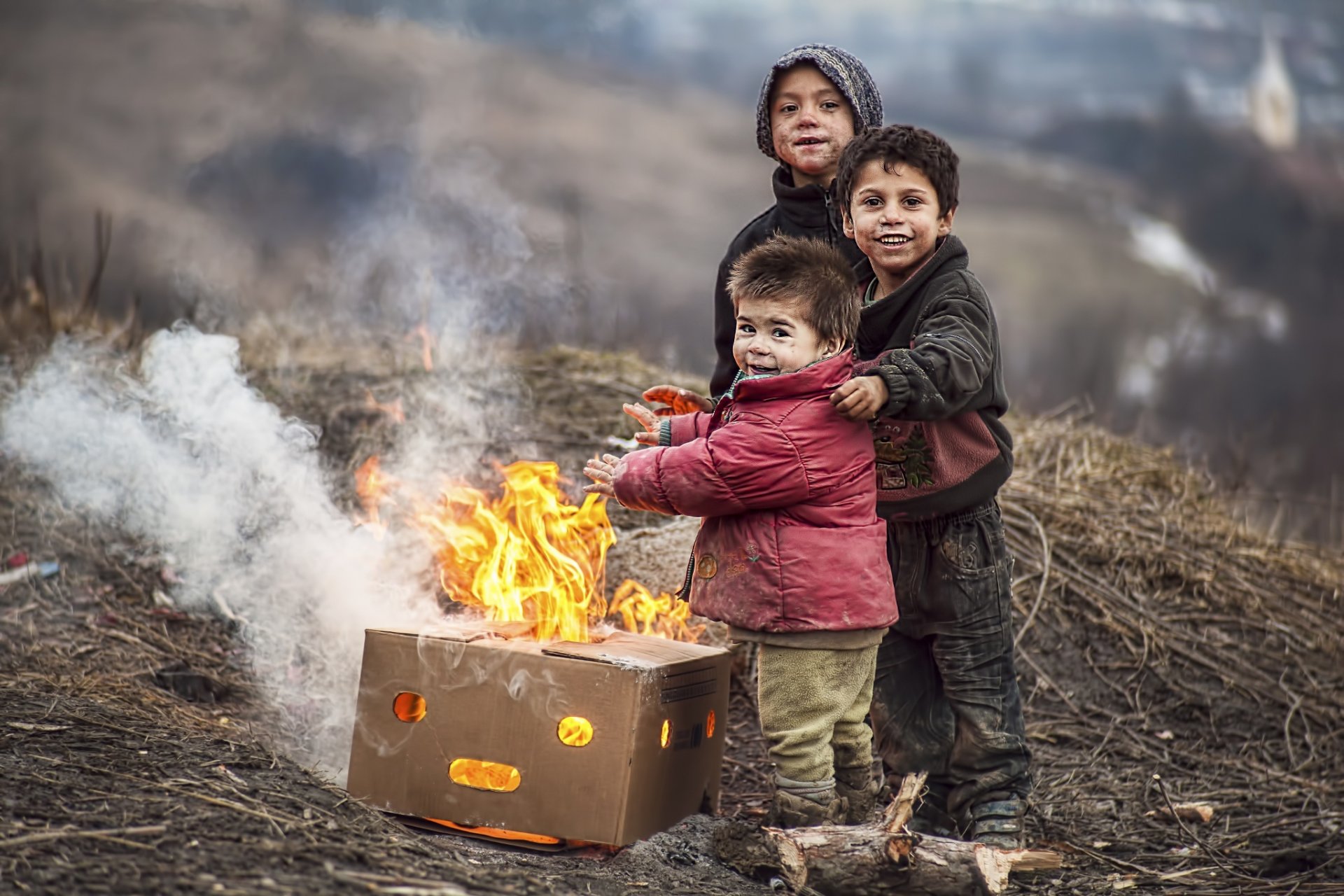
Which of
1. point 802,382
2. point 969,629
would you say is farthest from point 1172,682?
point 802,382

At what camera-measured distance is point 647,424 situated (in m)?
3.41

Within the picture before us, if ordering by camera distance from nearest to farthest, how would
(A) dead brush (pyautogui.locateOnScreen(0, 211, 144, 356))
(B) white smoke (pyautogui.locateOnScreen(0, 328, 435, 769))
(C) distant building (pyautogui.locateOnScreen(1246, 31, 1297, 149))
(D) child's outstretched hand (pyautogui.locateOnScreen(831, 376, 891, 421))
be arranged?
1. (D) child's outstretched hand (pyautogui.locateOnScreen(831, 376, 891, 421))
2. (B) white smoke (pyautogui.locateOnScreen(0, 328, 435, 769))
3. (A) dead brush (pyautogui.locateOnScreen(0, 211, 144, 356))
4. (C) distant building (pyautogui.locateOnScreen(1246, 31, 1297, 149))

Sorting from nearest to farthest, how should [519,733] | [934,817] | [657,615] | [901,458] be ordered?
1. [519,733]
2. [901,458]
3. [934,817]
4. [657,615]

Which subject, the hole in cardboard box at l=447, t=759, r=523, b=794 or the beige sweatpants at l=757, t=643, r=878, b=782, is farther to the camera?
the hole in cardboard box at l=447, t=759, r=523, b=794

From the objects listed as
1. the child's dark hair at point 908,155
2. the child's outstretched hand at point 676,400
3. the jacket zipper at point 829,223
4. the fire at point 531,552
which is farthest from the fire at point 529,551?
the child's dark hair at point 908,155

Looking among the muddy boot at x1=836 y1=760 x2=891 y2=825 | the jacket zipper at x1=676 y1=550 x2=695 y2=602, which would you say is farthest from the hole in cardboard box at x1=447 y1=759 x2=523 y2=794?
the muddy boot at x1=836 y1=760 x2=891 y2=825

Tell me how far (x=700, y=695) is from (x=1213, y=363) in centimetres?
1262

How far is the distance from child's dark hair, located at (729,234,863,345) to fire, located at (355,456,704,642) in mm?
856

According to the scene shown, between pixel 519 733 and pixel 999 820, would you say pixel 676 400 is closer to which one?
pixel 519 733

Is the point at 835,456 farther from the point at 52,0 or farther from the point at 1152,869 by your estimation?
the point at 52,0

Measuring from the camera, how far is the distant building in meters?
16.3

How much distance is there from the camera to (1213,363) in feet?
46.6

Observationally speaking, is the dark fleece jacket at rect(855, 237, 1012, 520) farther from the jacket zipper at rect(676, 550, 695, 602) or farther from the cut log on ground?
the cut log on ground

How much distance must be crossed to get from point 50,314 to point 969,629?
5.92 m
